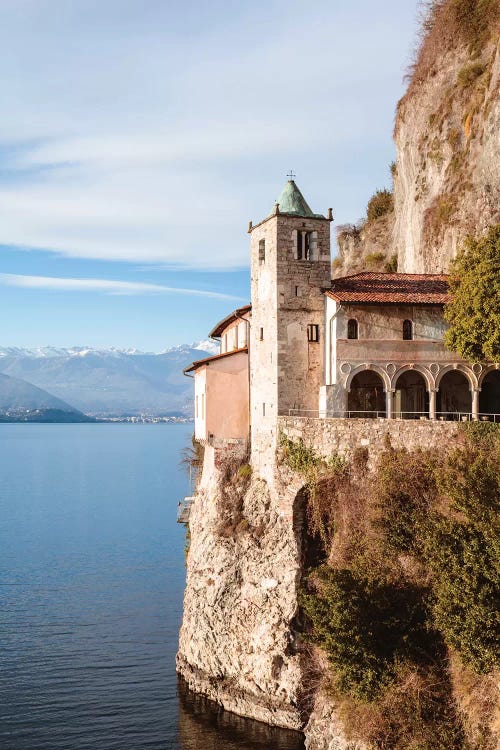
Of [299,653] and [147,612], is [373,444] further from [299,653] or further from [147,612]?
[147,612]

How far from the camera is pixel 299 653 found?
32281 mm

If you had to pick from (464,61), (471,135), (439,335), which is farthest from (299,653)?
(464,61)

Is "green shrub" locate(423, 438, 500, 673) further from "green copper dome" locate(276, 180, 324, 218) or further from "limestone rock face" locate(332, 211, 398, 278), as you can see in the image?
"limestone rock face" locate(332, 211, 398, 278)

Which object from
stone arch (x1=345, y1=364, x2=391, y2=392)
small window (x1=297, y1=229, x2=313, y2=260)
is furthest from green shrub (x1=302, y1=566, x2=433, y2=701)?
small window (x1=297, y1=229, x2=313, y2=260)

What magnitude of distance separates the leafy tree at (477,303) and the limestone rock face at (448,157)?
628 cm

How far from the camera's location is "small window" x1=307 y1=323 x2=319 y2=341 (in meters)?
37.7

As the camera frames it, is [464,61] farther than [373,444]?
Yes

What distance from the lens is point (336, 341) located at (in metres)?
36.3

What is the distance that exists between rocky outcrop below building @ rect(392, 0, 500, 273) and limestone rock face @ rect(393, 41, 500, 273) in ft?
0.20

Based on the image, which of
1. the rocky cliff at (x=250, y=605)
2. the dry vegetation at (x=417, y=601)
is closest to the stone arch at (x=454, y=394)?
the dry vegetation at (x=417, y=601)

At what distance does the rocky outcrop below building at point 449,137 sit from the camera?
42219 millimetres

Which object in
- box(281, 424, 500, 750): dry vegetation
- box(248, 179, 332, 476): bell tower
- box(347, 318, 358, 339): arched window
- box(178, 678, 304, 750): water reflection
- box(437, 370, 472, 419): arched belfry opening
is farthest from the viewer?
box(437, 370, 472, 419): arched belfry opening

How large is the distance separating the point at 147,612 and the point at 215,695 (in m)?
14.8

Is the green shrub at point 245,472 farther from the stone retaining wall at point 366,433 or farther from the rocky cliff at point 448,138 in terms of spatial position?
the rocky cliff at point 448,138
